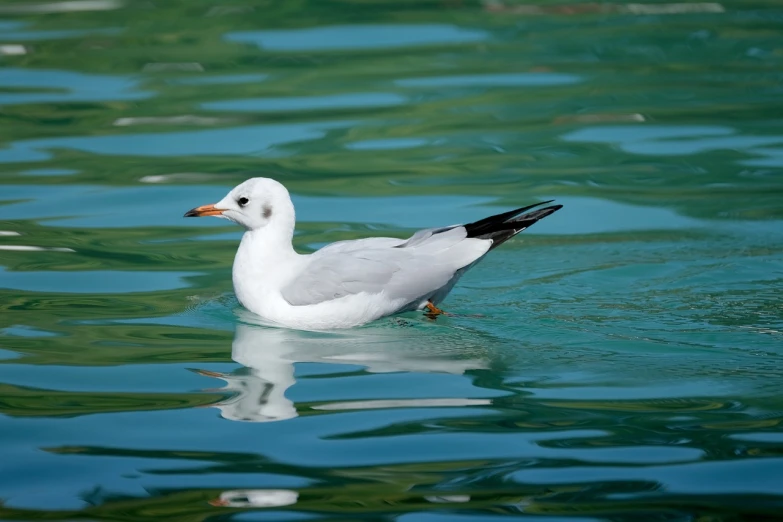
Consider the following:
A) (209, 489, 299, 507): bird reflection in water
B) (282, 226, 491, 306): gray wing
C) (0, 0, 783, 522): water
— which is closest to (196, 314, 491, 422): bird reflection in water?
(0, 0, 783, 522): water

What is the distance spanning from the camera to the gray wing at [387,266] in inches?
296

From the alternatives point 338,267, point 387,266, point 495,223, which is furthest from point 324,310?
point 495,223

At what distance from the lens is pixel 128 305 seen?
8.24 metres

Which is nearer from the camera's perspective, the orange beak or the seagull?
the seagull

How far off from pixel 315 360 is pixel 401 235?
105 inches

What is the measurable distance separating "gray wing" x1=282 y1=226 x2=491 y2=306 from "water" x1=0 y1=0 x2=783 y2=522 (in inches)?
9.9

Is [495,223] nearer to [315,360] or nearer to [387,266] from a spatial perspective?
→ [387,266]

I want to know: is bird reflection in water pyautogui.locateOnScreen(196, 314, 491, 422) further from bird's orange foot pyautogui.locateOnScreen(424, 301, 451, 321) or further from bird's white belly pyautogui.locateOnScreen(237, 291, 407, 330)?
bird's orange foot pyautogui.locateOnScreen(424, 301, 451, 321)

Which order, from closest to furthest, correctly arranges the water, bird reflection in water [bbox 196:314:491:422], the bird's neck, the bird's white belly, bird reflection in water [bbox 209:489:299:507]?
bird reflection in water [bbox 209:489:299:507]
the water
bird reflection in water [bbox 196:314:491:422]
the bird's white belly
the bird's neck

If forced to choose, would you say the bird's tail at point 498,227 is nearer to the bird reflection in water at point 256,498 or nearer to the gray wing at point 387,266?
the gray wing at point 387,266

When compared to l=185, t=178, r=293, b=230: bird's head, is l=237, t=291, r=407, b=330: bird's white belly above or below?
below

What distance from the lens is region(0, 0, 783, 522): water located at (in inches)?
220

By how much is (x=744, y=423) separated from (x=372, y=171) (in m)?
5.85

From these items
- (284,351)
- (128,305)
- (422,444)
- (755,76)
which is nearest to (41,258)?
(128,305)
